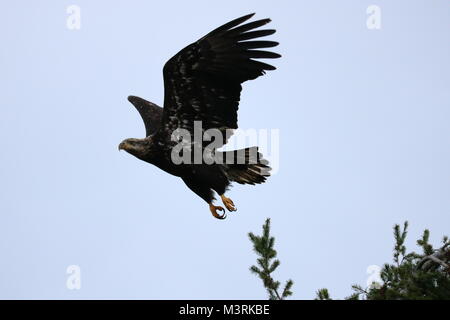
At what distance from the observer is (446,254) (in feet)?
20.1

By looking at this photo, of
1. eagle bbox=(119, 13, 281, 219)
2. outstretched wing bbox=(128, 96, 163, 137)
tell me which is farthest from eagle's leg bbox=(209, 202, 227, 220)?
outstretched wing bbox=(128, 96, 163, 137)

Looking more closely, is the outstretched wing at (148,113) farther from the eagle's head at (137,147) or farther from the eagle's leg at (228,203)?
the eagle's leg at (228,203)

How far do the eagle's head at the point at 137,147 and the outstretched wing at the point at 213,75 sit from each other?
0.38 meters

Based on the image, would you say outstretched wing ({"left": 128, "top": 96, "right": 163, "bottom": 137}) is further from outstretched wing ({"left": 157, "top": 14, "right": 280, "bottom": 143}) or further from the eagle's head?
outstretched wing ({"left": 157, "top": 14, "right": 280, "bottom": 143})

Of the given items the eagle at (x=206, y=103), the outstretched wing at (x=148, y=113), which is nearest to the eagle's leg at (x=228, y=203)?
the eagle at (x=206, y=103)

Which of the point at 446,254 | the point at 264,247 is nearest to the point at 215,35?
the point at 264,247

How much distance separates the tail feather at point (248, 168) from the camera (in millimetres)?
9578

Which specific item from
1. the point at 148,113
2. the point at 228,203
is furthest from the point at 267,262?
the point at 148,113

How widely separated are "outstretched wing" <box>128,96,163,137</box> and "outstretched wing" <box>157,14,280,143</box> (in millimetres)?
1823

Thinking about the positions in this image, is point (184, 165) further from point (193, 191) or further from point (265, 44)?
point (265, 44)

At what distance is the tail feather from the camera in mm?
9578

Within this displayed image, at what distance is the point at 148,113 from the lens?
11.1m

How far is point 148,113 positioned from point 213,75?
2.71 m
